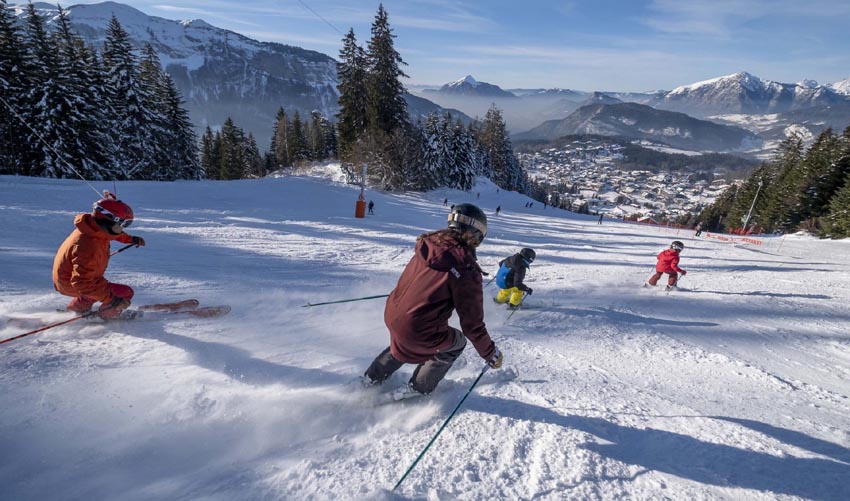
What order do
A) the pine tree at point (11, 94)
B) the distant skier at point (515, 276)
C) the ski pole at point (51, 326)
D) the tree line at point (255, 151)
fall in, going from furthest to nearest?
the tree line at point (255, 151)
the pine tree at point (11, 94)
the distant skier at point (515, 276)
the ski pole at point (51, 326)

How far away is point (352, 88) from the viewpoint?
35.6 meters

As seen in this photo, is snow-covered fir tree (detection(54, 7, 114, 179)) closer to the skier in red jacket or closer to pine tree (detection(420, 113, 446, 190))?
pine tree (detection(420, 113, 446, 190))

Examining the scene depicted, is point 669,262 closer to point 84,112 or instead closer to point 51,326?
point 51,326

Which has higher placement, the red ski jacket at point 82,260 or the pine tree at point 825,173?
the pine tree at point 825,173

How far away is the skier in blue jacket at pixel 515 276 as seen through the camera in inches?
234

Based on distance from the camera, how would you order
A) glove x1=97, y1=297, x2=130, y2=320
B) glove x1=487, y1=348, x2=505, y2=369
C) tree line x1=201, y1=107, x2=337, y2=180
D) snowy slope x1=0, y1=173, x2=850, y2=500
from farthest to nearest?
tree line x1=201, y1=107, x2=337, y2=180 → glove x1=97, y1=297, x2=130, y2=320 → glove x1=487, y1=348, x2=505, y2=369 → snowy slope x1=0, y1=173, x2=850, y2=500

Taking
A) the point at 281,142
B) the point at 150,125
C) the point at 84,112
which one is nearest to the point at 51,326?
the point at 84,112

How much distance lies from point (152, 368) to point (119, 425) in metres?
0.82

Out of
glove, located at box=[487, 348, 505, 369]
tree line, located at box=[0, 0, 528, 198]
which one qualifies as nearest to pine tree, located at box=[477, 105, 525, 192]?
tree line, located at box=[0, 0, 528, 198]

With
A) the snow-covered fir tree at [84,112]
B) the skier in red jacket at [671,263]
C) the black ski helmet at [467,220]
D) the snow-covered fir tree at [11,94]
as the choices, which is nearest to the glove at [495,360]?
the black ski helmet at [467,220]

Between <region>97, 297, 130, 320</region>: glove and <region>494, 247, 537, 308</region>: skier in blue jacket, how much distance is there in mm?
5237

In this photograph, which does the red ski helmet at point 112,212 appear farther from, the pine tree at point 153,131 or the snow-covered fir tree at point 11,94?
the pine tree at point 153,131

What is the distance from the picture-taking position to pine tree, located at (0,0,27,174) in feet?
70.7

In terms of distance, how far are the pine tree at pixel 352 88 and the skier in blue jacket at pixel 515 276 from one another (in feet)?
105
